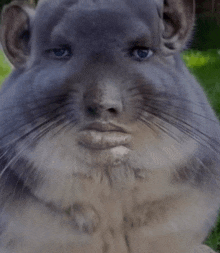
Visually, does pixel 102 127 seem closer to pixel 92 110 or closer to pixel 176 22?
pixel 92 110

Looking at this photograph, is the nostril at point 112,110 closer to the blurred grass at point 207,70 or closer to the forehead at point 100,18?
the forehead at point 100,18

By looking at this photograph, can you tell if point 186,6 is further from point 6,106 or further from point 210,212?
point 210,212

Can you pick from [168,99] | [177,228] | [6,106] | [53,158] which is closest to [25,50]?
[6,106]

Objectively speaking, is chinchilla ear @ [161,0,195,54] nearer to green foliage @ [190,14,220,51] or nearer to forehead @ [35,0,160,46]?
forehead @ [35,0,160,46]

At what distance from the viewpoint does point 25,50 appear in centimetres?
152

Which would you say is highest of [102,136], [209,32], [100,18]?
[209,32]

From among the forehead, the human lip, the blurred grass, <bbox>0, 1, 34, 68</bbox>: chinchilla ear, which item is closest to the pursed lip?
the human lip

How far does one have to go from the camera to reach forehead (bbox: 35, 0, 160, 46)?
1318mm

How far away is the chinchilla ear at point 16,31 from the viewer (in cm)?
150

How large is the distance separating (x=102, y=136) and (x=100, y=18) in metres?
0.34

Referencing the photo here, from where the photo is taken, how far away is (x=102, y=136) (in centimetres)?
131

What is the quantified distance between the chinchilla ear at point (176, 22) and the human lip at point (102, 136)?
333 mm

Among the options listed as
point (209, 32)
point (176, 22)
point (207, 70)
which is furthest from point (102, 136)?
point (209, 32)

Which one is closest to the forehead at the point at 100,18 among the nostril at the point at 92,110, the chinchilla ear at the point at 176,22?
the chinchilla ear at the point at 176,22
